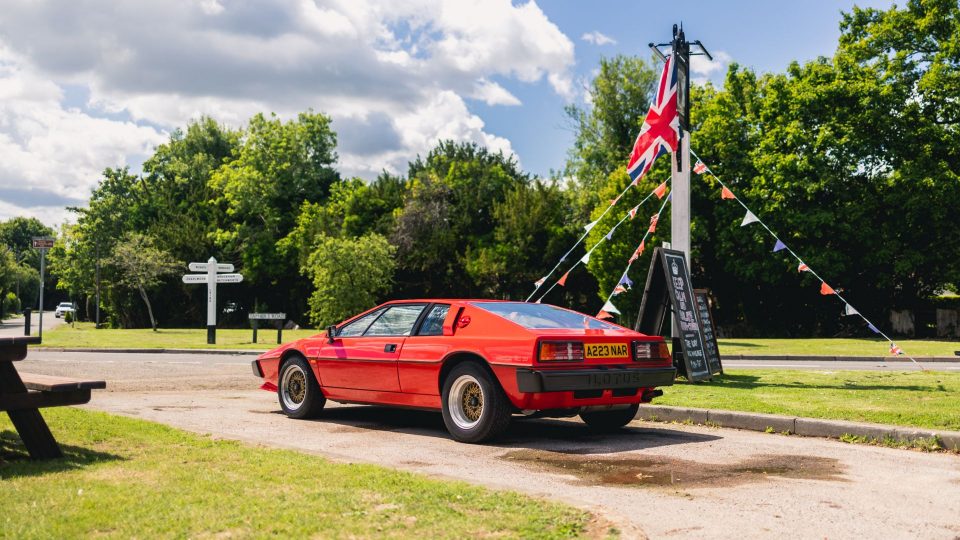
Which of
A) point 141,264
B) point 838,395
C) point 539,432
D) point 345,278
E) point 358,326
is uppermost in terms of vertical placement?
point 141,264

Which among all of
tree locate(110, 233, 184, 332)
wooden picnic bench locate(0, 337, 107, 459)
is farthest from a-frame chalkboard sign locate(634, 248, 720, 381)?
tree locate(110, 233, 184, 332)

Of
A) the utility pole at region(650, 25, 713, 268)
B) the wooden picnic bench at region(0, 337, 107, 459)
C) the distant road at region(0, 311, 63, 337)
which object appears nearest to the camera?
the wooden picnic bench at region(0, 337, 107, 459)

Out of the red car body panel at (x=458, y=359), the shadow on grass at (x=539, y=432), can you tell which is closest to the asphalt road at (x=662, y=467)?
the shadow on grass at (x=539, y=432)

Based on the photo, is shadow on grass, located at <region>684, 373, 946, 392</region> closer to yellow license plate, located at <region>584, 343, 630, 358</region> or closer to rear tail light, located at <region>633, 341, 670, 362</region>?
rear tail light, located at <region>633, 341, 670, 362</region>

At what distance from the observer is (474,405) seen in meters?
7.72

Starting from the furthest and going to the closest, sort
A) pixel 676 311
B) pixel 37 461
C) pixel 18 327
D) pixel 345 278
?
1. pixel 18 327
2. pixel 345 278
3. pixel 676 311
4. pixel 37 461

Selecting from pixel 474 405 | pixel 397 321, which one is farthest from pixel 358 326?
pixel 474 405

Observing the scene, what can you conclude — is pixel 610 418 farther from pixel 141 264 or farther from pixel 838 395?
pixel 141 264

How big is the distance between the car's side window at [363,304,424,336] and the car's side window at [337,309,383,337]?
8 centimetres

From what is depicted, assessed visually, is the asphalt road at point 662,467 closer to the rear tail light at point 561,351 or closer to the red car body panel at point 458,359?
the red car body panel at point 458,359

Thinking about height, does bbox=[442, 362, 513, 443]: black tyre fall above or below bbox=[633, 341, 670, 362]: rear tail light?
below

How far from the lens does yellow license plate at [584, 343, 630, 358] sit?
25.2 feet

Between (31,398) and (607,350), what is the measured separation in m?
4.68

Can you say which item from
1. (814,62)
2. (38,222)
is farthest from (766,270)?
(38,222)
